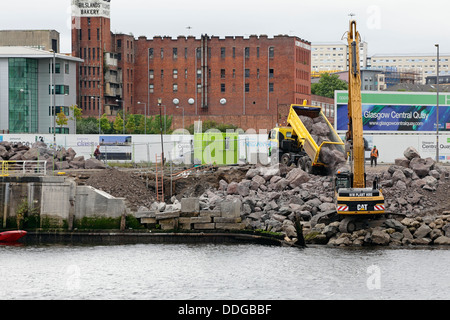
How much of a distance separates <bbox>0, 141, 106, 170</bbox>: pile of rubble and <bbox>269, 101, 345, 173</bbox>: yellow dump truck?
11.0 metres

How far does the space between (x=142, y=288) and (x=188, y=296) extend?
215cm

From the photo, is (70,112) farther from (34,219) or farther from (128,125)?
(34,219)

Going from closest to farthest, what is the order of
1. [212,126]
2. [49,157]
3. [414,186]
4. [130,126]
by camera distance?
[414,186] → [49,157] → [130,126] → [212,126]

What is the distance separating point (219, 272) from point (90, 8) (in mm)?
99260

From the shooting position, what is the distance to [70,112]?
11550cm

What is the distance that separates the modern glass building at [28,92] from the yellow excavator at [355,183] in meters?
67.7

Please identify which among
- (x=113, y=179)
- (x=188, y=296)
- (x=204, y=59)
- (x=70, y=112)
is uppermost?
(x=204, y=59)

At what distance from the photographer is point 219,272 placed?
33.6 meters

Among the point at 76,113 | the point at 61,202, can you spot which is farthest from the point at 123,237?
the point at 76,113

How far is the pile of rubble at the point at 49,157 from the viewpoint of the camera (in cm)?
5316

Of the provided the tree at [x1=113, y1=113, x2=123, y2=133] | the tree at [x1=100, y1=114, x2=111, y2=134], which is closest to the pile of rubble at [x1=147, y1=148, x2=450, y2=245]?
the tree at [x1=113, y1=113, x2=123, y2=133]

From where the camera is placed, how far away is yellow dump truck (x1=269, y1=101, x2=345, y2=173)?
4847cm

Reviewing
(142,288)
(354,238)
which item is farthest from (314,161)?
(142,288)

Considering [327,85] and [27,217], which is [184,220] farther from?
[327,85]
